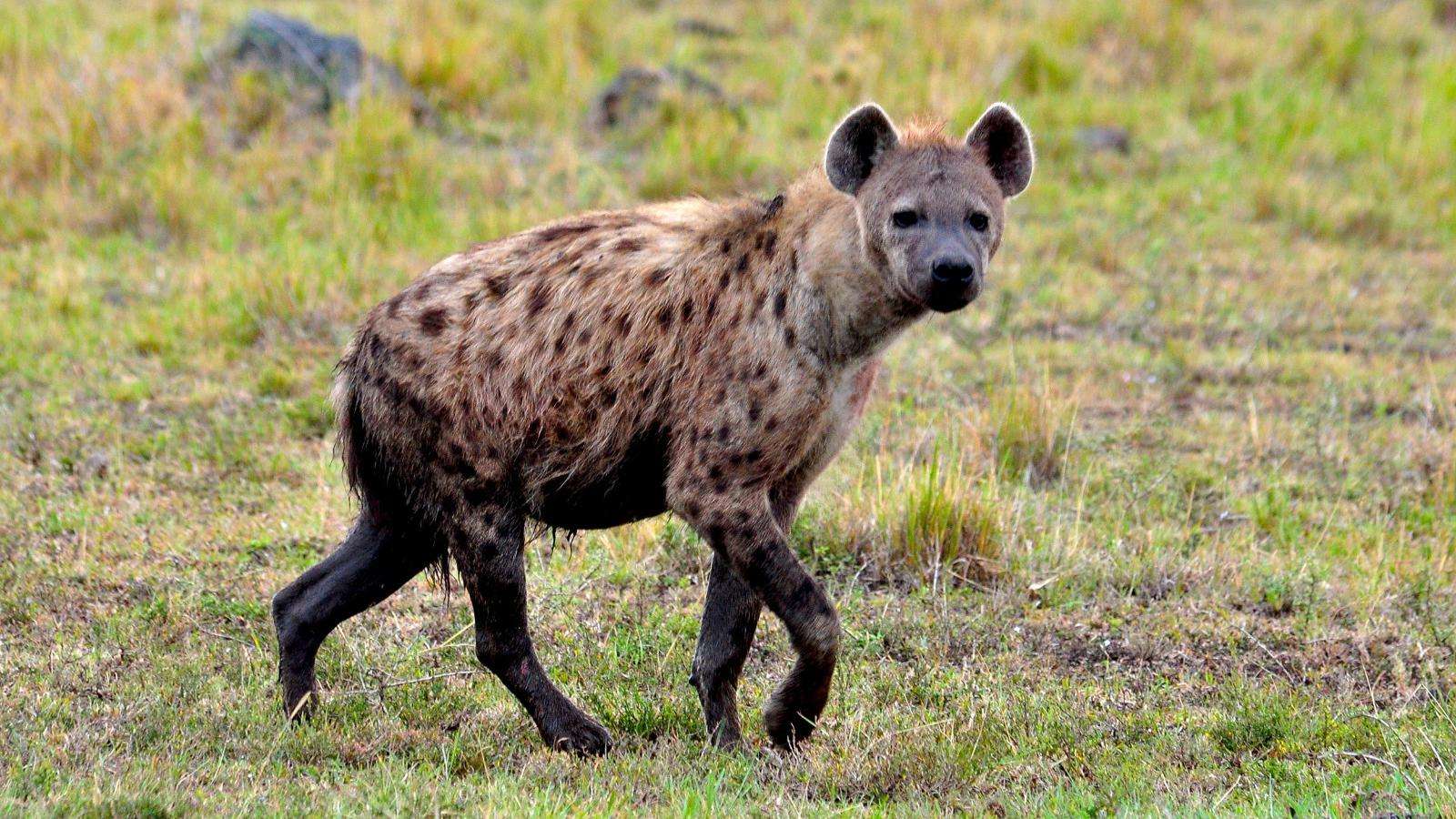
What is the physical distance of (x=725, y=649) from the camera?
411cm

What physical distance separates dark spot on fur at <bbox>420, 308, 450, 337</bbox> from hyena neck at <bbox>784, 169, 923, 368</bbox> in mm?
785

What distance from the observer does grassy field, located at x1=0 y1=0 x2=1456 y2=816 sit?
3965 mm

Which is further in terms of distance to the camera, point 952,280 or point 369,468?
point 369,468

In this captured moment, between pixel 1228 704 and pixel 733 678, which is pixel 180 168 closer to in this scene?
pixel 733 678

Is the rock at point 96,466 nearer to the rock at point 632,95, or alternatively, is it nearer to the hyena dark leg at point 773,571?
the hyena dark leg at point 773,571

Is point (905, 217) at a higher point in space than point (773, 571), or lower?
higher

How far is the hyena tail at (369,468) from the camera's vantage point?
411 centimetres

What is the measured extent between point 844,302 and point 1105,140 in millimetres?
5802

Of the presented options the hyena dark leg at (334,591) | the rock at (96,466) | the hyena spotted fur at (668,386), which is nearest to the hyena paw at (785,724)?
the hyena spotted fur at (668,386)

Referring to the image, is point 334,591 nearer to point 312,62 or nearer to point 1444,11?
point 312,62

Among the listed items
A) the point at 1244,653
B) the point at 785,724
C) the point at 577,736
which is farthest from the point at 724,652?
the point at 1244,653

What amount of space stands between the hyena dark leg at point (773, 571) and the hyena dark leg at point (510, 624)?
18.4 inches

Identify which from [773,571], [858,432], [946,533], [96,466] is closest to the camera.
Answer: [773,571]

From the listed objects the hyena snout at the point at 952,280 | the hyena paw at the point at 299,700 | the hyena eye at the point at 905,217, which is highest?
the hyena eye at the point at 905,217
